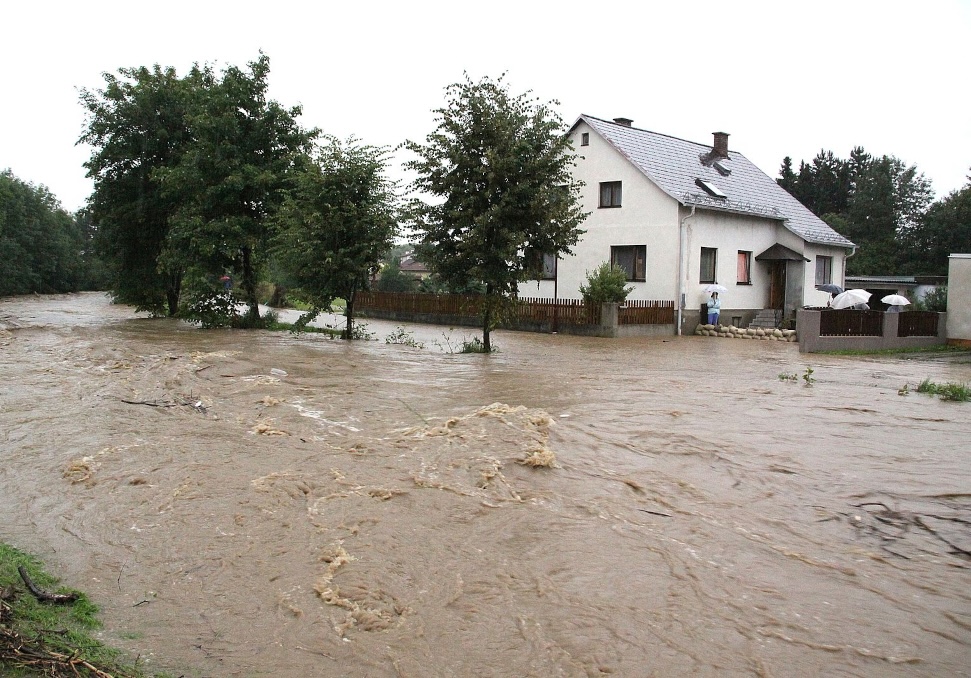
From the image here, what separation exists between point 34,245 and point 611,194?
4850 cm

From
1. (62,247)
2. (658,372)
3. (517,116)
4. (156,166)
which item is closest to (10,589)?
(658,372)

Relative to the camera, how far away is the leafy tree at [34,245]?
54750 millimetres

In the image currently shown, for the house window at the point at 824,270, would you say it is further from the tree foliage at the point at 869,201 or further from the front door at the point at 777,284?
the tree foliage at the point at 869,201

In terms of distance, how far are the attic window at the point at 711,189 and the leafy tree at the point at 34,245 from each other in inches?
1737

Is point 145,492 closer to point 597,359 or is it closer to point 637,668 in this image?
point 637,668

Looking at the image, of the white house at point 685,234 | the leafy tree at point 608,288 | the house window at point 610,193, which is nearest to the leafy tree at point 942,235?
the white house at point 685,234

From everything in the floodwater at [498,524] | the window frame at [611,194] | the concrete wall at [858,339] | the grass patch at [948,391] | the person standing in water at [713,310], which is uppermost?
the window frame at [611,194]

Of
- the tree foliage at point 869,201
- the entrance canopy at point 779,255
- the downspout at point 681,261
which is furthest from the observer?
the tree foliage at point 869,201

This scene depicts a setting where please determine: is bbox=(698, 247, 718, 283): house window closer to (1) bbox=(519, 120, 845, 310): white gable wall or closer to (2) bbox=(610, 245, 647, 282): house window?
(1) bbox=(519, 120, 845, 310): white gable wall

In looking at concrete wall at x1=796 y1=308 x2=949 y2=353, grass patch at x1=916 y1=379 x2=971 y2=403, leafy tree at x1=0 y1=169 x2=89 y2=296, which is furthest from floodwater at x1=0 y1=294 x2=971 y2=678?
leafy tree at x1=0 y1=169 x2=89 y2=296

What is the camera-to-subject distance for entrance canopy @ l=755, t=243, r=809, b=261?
3083 cm

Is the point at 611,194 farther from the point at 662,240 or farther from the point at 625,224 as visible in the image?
the point at 662,240

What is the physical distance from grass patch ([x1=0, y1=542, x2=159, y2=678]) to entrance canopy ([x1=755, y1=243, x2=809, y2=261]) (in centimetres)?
2994

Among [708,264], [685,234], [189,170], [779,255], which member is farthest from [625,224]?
[189,170]
